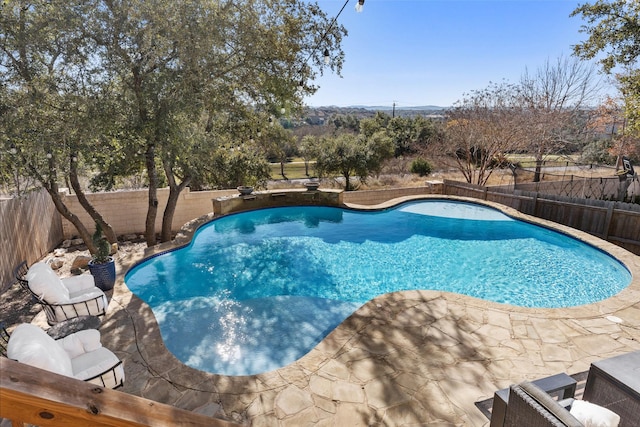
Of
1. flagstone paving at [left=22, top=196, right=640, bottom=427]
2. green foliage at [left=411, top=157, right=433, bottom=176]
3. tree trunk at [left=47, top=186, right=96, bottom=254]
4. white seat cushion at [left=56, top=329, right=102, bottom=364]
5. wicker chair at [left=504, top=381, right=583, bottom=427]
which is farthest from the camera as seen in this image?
green foliage at [left=411, top=157, right=433, bottom=176]

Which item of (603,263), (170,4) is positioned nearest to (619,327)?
(603,263)

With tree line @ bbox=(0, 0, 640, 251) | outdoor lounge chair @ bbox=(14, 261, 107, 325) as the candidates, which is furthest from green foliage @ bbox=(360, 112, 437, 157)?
outdoor lounge chair @ bbox=(14, 261, 107, 325)

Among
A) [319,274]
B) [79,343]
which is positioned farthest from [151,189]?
[79,343]

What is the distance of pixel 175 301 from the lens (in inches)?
251

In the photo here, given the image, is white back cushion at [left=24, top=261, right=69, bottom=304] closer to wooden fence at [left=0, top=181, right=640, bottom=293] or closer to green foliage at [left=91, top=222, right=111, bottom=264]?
green foliage at [left=91, top=222, right=111, bottom=264]

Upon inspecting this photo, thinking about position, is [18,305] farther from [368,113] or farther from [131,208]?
[368,113]

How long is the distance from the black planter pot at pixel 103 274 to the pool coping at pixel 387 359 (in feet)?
1.94

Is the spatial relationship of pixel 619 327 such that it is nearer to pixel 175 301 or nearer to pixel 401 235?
pixel 401 235

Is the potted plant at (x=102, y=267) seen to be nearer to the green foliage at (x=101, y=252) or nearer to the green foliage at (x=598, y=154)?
the green foliage at (x=101, y=252)

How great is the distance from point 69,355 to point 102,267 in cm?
285

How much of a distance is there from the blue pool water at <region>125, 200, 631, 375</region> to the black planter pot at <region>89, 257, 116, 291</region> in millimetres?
677

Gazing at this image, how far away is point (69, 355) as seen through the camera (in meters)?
3.49

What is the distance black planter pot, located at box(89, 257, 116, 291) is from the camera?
234 inches

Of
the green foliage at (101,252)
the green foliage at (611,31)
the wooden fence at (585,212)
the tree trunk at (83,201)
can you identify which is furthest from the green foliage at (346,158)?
the green foliage at (101,252)
